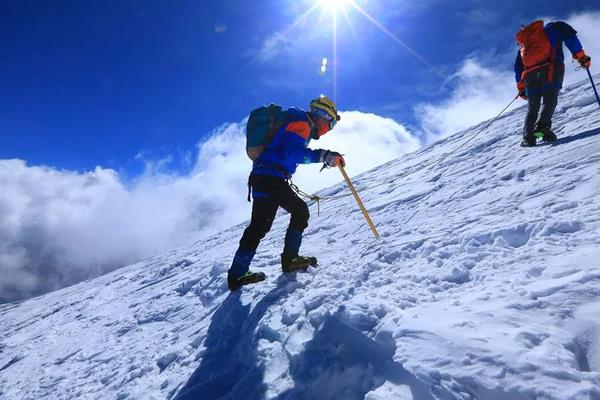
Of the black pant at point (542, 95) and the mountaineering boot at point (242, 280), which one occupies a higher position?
the black pant at point (542, 95)

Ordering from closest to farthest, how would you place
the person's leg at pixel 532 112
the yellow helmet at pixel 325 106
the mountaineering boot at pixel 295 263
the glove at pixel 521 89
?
the mountaineering boot at pixel 295 263 < the yellow helmet at pixel 325 106 < the person's leg at pixel 532 112 < the glove at pixel 521 89

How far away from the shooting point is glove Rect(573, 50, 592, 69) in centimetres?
733

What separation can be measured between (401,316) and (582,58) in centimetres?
738

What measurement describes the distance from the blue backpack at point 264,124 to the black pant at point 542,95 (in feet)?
16.8

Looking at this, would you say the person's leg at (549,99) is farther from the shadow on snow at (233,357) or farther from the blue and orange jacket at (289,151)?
the shadow on snow at (233,357)

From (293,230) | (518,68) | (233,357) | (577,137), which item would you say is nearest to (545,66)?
(518,68)

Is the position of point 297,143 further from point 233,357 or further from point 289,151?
point 233,357

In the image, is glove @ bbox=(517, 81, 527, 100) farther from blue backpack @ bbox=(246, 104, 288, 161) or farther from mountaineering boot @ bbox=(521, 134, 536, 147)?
blue backpack @ bbox=(246, 104, 288, 161)

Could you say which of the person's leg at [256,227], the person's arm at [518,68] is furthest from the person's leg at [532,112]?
the person's leg at [256,227]

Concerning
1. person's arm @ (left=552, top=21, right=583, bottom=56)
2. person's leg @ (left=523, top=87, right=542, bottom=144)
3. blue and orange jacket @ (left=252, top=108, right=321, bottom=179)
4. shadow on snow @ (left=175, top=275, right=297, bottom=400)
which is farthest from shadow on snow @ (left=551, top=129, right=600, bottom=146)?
shadow on snow @ (left=175, top=275, right=297, bottom=400)

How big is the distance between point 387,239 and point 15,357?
6183 mm

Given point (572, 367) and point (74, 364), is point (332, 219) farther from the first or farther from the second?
point (572, 367)

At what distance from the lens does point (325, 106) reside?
5633mm

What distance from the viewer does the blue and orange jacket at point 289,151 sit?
515cm
